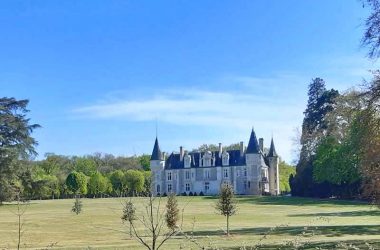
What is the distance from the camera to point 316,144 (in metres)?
77.7

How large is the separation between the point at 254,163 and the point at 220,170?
27.8 ft

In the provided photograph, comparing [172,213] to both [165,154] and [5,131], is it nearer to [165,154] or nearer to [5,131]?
[5,131]

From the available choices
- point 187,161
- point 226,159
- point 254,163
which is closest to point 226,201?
point 254,163

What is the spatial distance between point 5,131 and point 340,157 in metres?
38.1

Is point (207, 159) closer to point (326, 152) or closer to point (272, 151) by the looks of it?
point (272, 151)

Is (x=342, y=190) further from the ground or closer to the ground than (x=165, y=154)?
closer to the ground

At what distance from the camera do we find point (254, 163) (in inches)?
3858

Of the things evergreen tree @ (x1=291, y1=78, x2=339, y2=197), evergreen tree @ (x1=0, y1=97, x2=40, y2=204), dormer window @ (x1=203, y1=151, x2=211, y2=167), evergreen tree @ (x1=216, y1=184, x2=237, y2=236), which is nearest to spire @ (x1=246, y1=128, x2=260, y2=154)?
dormer window @ (x1=203, y1=151, x2=211, y2=167)

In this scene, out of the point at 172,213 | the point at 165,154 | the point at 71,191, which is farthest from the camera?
the point at 165,154

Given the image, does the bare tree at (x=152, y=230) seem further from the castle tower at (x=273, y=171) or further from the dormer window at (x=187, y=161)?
the dormer window at (x=187, y=161)

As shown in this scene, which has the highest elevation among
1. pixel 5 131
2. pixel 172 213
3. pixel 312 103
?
pixel 312 103

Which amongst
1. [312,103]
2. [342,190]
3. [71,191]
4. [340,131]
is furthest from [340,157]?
[71,191]

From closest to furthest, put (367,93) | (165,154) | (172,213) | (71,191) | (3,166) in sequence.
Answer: (367,93)
(172,213)
(3,166)
(71,191)
(165,154)

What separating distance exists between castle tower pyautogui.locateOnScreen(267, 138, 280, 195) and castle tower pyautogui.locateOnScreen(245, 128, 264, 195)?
4809 mm
